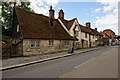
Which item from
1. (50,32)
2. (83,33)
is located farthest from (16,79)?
(83,33)

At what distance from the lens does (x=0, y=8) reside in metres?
48.7

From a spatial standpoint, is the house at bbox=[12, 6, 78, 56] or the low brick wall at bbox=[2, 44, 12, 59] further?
the house at bbox=[12, 6, 78, 56]

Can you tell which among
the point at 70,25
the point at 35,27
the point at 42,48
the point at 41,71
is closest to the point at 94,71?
the point at 41,71

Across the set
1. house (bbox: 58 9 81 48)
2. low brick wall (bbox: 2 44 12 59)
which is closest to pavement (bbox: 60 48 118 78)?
low brick wall (bbox: 2 44 12 59)

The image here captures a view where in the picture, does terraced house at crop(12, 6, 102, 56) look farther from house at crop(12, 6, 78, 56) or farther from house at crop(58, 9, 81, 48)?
house at crop(58, 9, 81, 48)

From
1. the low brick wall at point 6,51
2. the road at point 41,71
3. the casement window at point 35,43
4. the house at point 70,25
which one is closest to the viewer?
the road at point 41,71

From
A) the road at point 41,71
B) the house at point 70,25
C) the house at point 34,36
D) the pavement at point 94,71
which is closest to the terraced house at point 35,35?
the house at point 34,36

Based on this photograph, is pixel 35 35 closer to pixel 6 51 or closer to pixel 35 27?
pixel 35 27

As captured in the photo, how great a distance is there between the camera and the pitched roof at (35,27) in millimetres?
31522

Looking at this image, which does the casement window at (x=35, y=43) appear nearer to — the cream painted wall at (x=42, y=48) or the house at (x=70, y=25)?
the cream painted wall at (x=42, y=48)

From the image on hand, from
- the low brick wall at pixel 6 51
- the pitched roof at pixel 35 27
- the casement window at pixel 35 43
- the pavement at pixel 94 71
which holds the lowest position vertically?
the pavement at pixel 94 71

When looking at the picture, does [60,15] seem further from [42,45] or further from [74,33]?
[42,45]

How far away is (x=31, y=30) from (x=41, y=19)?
7.41 m

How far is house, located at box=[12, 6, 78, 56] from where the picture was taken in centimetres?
2980
